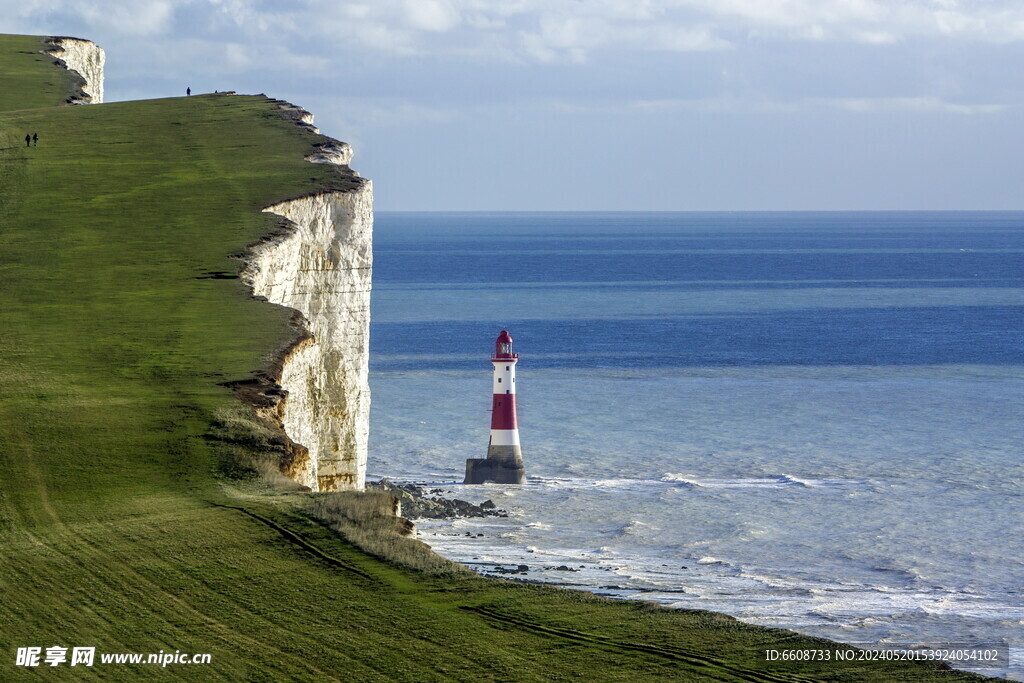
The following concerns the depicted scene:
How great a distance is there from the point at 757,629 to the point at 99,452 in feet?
43.5

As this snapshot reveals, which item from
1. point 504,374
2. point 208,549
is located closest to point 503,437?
point 504,374

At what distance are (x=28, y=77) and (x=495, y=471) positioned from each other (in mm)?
41408

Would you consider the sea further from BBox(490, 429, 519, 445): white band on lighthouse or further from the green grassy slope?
the green grassy slope

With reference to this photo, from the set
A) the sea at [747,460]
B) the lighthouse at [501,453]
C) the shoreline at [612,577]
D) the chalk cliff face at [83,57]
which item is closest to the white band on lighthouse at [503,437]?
the lighthouse at [501,453]

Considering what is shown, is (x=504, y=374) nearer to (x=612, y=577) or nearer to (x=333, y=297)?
(x=333, y=297)

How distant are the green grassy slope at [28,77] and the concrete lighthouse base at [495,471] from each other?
24.7 m

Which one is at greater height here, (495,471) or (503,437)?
(503,437)

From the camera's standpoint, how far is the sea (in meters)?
40.0

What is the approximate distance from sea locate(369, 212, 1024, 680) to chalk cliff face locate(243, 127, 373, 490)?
14.3ft

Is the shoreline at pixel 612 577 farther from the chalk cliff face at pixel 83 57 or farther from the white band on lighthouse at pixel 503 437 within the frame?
the chalk cliff face at pixel 83 57

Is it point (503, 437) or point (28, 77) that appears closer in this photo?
point (503, 437)

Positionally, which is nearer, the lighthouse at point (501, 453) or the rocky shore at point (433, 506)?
the rocky shore at point (433, 506)

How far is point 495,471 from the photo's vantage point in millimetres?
55969

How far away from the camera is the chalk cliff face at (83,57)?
91562 mm
